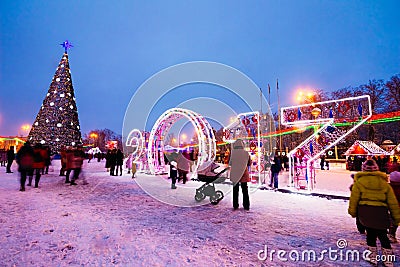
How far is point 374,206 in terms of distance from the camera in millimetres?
3168

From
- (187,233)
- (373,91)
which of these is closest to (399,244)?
(187,233)

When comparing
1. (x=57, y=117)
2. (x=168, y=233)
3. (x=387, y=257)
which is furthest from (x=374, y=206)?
(x=57, y=117)

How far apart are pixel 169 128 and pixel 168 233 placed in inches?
475

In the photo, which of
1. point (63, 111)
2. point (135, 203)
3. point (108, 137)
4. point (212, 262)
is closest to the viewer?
point (212, 262)

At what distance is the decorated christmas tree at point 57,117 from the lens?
26062 mm

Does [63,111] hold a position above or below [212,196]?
above

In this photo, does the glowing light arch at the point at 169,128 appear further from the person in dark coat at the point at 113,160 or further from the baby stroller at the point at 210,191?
the baby stroller at the point at 210,191

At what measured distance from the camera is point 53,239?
3.96m

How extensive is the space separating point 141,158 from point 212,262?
16529mm

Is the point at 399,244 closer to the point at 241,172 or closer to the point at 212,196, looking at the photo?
the point at 241,172

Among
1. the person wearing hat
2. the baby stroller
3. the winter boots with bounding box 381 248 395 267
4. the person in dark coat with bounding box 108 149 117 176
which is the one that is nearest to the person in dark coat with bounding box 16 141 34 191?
the baby stroller

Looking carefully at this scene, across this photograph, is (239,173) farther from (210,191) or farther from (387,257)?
(387,257)

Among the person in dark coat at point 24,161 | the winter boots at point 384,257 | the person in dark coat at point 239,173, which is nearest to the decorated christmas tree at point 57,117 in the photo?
the person in dark coat at point 24,161

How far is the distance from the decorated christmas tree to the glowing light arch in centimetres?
1551
